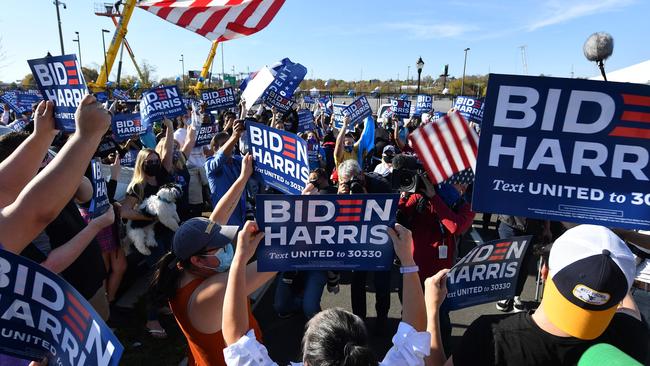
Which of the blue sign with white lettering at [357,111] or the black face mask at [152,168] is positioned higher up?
the blue sign with white lettering at [357,111]

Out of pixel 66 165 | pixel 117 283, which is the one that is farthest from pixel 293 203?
pixel 117 283

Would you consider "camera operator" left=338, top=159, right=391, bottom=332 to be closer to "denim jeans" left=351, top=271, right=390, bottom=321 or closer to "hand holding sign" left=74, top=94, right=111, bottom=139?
"denim jeans" left=351, top=271, right=390, bottom=321

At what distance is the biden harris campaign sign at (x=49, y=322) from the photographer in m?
1.34

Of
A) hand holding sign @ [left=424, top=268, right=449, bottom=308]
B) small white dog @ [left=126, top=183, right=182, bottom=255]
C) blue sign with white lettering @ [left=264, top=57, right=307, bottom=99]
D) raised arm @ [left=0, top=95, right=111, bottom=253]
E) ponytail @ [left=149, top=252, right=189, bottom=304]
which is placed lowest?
small white dog @ [left=126, top=183, right=182, bottom=255]

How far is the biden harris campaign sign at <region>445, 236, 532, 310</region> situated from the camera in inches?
104

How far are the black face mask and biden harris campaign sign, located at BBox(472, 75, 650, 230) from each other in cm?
390

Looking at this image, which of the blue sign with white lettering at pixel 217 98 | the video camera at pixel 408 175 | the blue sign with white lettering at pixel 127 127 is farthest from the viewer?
the blue sign with white lettering at pixel 217 98

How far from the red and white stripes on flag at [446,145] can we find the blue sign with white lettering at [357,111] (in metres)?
6.24

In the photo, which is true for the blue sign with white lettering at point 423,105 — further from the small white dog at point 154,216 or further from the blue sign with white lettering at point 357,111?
the small white dog at point 154,216

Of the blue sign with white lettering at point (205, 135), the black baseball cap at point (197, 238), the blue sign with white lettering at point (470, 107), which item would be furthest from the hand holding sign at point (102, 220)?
the blue sign with white lettering at point (470, 107)

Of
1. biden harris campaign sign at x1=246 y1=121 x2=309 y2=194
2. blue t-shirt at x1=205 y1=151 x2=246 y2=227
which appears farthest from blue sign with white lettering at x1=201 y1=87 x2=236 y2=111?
biden harris campaign sign at x1=246 y1=121 x2=309 y2=194

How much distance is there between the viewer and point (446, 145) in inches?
120

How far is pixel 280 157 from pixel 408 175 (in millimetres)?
1129

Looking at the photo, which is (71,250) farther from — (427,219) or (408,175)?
(427,219)
